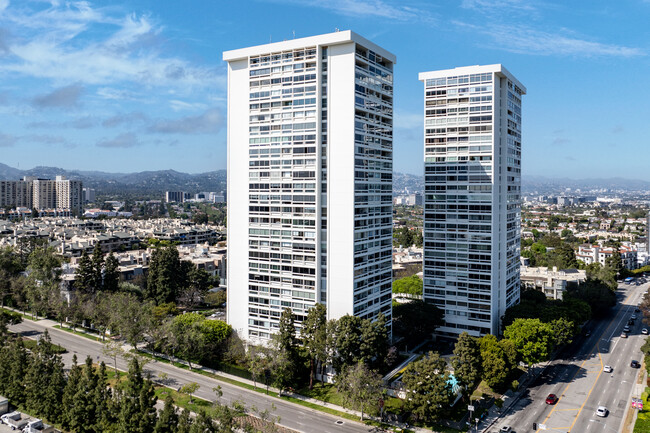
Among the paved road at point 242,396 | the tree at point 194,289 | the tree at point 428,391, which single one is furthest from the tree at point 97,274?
the tree at point 428,391

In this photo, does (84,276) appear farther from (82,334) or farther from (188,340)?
(188,340)

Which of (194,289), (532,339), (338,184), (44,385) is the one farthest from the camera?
(194,289)

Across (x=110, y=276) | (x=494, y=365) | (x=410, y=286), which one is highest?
(x=110, y=276)

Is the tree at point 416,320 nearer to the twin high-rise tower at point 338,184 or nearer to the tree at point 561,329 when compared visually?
the twin high-rise tower at point 338,184

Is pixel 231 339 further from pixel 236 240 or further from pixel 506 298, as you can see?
pixel 506 298

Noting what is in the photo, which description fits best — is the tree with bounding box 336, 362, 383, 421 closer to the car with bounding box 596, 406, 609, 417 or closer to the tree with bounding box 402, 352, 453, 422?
the tree with bounding box 402, 352, 453, 422

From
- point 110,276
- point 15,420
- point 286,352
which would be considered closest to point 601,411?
point 286,352

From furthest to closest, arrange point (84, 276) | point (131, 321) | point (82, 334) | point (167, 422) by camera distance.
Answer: point (84, 276) → point (82, 334) → point (131, 321) → point (167, 422)
